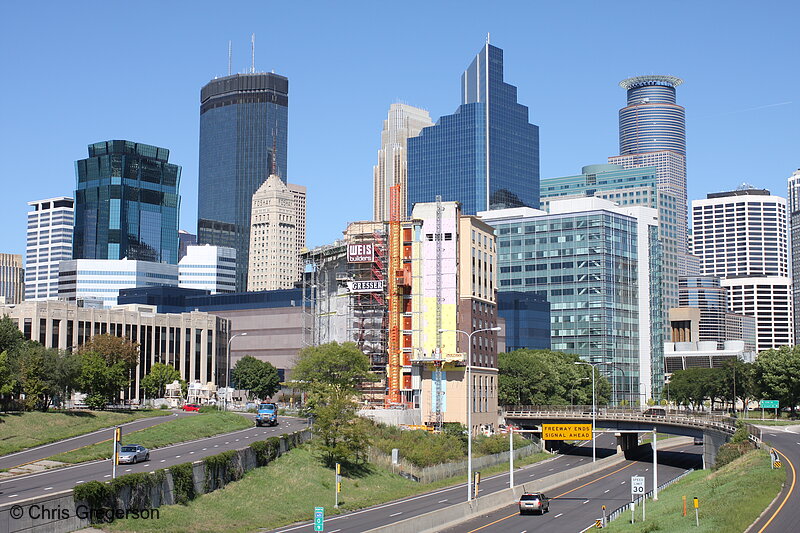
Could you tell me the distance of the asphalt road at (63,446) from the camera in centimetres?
7681

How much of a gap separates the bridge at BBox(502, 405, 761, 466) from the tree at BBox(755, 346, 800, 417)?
19.2m

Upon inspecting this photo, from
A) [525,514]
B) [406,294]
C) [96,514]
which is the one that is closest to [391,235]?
[406,294]

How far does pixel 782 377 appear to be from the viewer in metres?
160

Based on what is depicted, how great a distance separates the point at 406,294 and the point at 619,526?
8203cm

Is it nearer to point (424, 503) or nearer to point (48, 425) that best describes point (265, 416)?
point (48, 425)

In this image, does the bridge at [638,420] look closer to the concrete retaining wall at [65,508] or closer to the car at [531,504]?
the car at [531,504]

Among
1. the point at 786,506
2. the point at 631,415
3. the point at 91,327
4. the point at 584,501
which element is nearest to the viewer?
the point at 786,506

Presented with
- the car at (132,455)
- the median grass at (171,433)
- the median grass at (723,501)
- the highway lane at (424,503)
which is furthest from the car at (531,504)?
the median grass at (171,433)

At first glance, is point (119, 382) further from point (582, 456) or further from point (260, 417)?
point (582, 456)

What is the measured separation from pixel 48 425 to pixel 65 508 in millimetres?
54303

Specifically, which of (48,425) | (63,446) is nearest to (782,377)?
(48,425)

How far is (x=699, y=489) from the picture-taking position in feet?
260

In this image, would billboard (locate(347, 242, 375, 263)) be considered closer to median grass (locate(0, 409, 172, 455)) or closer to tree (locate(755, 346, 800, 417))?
median grass (locate(0, 409, 172, 455))

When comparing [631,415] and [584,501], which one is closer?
[584,501]
